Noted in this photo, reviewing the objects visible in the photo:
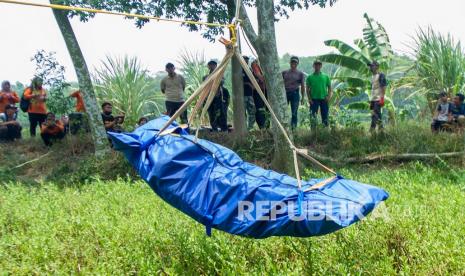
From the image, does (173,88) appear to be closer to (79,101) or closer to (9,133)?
(79,101)

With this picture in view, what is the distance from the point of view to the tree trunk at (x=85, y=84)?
9961 mm

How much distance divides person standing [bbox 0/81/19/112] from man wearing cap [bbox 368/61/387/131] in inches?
293

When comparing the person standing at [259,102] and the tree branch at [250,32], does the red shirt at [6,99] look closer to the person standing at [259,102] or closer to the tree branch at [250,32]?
the person standing at [259,102]

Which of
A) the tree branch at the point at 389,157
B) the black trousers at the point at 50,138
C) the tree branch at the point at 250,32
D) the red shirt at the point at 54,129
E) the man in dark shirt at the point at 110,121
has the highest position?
the tree branch at the point at 250,32

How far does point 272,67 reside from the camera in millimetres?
8352

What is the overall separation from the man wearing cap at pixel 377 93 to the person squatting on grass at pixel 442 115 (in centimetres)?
99

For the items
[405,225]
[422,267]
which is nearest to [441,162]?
[405,225]

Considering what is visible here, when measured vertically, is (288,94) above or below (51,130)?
above

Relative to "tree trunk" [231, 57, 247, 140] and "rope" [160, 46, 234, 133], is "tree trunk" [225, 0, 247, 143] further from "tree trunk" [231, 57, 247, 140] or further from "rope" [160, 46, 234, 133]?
"rope" [160, 46, 234, 133]

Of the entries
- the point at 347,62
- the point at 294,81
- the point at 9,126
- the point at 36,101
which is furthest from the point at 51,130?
the point at 347,62

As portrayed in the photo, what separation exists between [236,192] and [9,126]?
9.11 m

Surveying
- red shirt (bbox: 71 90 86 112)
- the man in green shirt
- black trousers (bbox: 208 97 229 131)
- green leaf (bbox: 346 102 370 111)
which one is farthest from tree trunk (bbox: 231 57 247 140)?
green leaf (bbox: 346 102 370 111)

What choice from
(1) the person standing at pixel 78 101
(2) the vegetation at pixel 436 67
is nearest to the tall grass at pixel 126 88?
(1) the person standing at pixel 78 101

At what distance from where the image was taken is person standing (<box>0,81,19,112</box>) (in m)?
11.6
